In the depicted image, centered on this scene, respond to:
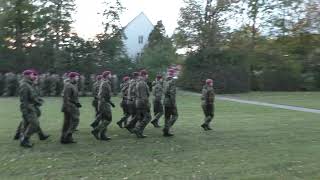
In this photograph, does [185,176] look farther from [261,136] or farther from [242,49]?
[242,49]

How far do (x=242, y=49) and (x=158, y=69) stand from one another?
8436mm

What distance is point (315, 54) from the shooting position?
4994 centimetres

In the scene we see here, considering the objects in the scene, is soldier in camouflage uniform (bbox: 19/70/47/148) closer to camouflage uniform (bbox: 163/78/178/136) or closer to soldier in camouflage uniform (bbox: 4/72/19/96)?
camouflage uniform (bbox: 163/78/178/136)

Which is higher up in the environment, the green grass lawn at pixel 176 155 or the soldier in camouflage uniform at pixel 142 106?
the soldier in camouflage uniform at pixel 142 106

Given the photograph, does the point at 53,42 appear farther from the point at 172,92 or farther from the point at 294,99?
the point at 172,92

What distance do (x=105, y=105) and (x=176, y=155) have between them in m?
3.38

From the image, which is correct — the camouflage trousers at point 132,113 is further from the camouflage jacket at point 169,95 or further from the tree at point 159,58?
the tree at point 159,58

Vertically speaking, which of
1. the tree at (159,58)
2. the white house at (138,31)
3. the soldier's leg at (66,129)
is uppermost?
the white house at (138,31)

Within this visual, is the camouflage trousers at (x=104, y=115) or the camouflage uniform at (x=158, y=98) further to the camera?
the camouflage uniform at (x=158, y=98)

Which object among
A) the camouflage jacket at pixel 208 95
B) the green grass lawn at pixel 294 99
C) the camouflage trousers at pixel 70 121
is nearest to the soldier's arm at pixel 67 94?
the camouflage trousers at pixel 70 121

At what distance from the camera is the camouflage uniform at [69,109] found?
14406 millimetres

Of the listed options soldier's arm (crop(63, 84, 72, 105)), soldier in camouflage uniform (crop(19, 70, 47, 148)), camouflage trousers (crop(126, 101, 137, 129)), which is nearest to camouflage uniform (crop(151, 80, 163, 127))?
camouflage trousers (crop(126, 101, 137, 129))

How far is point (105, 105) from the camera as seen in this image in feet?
50.6

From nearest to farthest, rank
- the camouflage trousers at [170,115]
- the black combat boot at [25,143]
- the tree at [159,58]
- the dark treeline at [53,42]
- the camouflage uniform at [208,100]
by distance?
1. the black combat boot at [25,143]
2. the camouflage trousers at [170,115]
3. the camouflage uniform at [208,100]
4. the dark treeline at [53,42]
5. the tree at [159,58]
